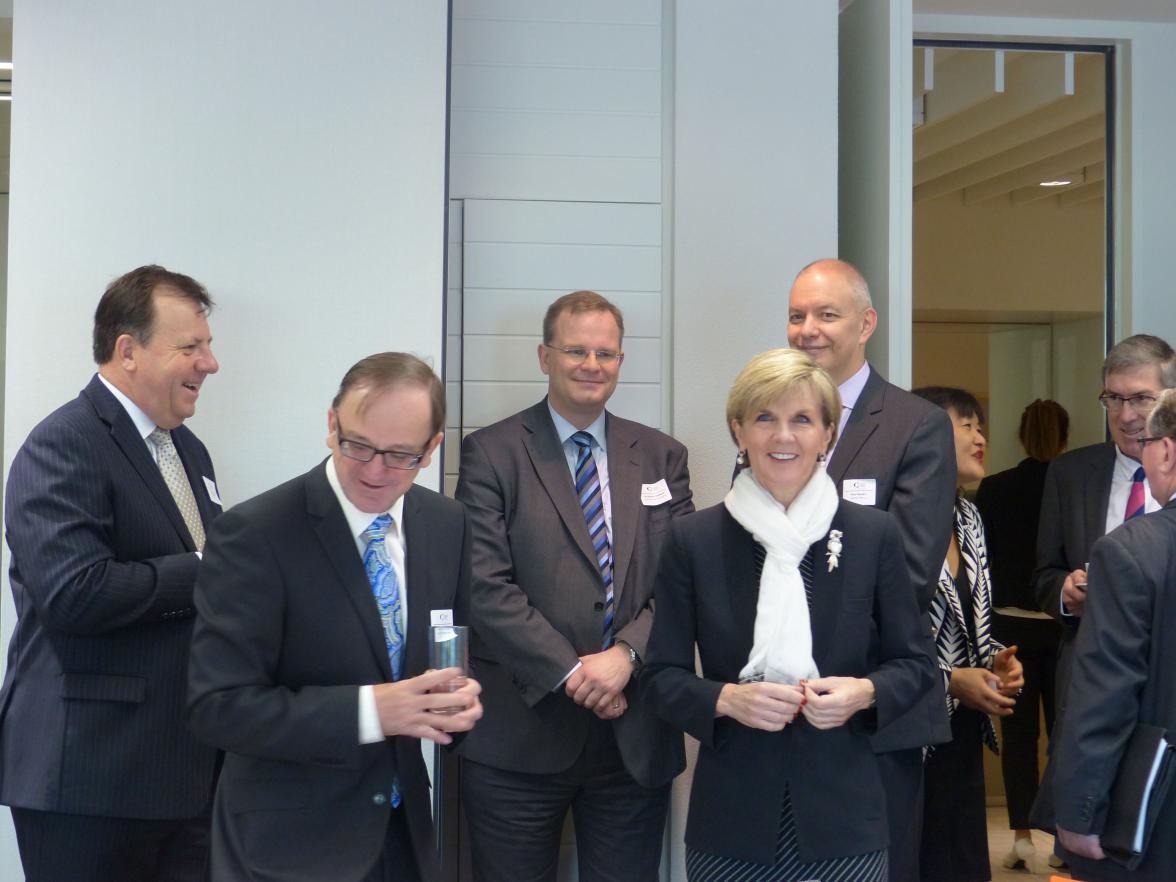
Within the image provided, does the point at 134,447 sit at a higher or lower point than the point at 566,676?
higher

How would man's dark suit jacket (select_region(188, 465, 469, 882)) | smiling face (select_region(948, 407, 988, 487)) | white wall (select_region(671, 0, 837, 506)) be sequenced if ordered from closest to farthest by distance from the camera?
man's dark suit jacket (select_region(188, 465, 469, 882))
smiling face (select_region(948, 407, 988, 487))
white wall (select_region(671, 0, 837, 506))

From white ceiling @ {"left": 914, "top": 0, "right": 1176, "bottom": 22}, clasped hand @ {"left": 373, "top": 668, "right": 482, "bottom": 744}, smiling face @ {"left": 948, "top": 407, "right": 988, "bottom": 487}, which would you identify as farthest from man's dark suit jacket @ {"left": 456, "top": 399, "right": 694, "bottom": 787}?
white ceiling @ {"left": 914, "top": 0, "right": 1176, "bottom": 22}

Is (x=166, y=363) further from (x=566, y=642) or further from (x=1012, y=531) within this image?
(x=1012, y=531)

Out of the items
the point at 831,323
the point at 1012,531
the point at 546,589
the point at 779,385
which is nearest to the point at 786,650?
the point at 779,385

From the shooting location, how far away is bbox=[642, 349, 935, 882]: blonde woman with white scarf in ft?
7.94

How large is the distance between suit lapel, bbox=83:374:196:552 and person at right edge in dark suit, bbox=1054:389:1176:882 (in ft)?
6.43

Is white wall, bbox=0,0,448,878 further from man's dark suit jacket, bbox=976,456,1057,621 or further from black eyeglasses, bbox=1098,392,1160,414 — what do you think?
man's dark suit jacket, bbox=976,456,1057,621

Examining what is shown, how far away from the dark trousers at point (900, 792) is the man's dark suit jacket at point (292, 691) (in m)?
1.23

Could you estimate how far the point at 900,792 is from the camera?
2908mm

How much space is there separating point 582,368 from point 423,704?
5.45 ft

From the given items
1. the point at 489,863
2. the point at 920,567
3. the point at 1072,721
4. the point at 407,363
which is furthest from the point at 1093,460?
the point at 407,363

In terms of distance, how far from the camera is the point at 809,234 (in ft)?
13.6

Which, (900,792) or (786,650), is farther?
(900,792)

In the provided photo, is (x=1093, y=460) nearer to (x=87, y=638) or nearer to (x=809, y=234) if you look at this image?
(x=809, y=234)
